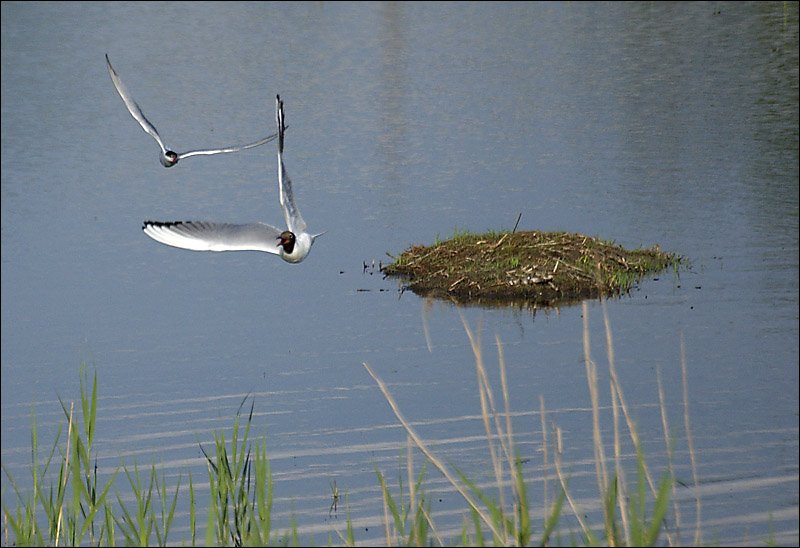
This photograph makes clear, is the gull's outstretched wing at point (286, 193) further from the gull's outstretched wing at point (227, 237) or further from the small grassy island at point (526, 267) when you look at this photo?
the small grassy island at point (526, 267)

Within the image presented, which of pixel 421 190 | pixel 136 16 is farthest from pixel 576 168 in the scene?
pixel 136 16

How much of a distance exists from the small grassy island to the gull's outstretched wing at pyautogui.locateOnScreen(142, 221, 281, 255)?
738 centimetres

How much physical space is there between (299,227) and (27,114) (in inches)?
996

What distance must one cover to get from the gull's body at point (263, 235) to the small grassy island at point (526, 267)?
7.34 metres

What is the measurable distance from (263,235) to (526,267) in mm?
7707

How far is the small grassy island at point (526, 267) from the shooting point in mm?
12164

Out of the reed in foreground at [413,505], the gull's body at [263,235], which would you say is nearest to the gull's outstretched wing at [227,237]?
the gull's body at [263,235]

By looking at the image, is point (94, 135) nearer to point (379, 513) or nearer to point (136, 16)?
point (379, 513)

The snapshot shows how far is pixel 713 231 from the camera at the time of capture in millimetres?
14570

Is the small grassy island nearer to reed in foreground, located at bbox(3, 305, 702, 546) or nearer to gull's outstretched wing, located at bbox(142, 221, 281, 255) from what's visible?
reed in foreground, located at bbox(3, 305, 702, 546)

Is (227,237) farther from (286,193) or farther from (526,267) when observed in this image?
(526,267)

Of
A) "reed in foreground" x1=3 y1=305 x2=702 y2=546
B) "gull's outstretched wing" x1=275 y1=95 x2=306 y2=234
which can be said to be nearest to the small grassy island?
"reed in foreground" x1=3 y1=305 x2=702 y2=546

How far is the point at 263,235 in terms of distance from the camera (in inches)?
186

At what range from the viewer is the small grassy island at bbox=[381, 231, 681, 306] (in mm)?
12164
